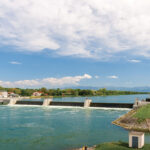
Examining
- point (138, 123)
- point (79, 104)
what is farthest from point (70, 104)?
point (138, 123)

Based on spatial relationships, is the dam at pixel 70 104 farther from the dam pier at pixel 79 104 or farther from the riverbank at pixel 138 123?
the riverbank at pixel 138 123

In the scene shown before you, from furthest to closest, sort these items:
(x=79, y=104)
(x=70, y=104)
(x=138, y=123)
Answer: (x=70, y=104) < (x=79, y=104) < (x=138, y=123)

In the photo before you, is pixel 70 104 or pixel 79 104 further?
pixel 70 104

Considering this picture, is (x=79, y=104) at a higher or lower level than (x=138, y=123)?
higher

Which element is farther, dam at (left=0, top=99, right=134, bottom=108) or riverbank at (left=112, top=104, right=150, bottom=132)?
dam at (left=0, top=99, right=134, bottom=108)

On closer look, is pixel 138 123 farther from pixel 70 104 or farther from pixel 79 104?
pixel 70 104

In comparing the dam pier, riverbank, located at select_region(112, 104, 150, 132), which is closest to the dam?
the dam pier

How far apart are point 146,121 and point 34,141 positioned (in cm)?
1542

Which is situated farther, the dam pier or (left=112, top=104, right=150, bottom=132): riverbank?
the dam pier

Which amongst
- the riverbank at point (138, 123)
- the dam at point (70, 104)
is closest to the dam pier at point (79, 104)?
the dam at point (70, 104)

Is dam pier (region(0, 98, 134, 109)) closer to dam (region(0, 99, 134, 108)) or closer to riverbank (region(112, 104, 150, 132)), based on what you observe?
dam (region(0, 99, 134, 108))

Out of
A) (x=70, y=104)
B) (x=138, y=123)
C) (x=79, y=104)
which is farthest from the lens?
(x=70, y=104)

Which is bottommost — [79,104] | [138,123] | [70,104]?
[138,123]

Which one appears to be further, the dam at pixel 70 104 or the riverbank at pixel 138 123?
the dam at pixel 70 104
